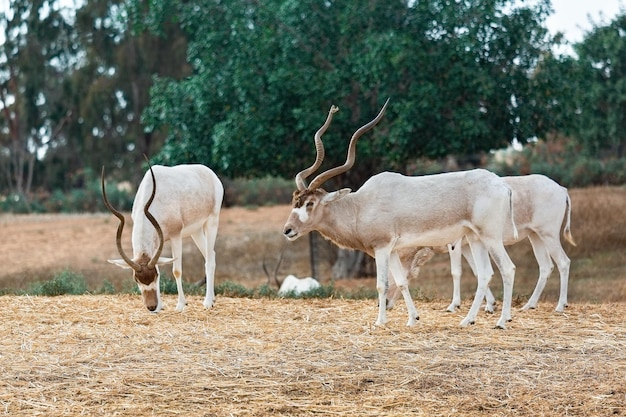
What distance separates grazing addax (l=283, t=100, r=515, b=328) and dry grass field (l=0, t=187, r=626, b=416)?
27.4 inches

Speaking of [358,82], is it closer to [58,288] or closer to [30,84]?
[58,288]

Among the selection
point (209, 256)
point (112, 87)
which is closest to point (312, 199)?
point (209, 256)

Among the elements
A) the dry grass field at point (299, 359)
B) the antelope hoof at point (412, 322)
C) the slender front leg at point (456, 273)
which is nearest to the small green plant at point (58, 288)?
the dry grass field at point (299, 359)

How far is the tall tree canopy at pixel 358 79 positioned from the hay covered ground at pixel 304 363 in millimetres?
7810

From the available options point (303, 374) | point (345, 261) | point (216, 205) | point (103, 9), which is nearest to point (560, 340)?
point (303, 374)

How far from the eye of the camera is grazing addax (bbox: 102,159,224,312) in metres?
10.8

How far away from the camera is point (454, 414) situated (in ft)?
22.2

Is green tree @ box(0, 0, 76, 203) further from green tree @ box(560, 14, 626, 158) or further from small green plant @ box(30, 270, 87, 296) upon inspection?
small green plant @ box(30, 270, 87, 296)

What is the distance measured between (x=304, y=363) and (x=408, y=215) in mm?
2454

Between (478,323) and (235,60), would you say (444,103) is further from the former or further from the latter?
(478,323)

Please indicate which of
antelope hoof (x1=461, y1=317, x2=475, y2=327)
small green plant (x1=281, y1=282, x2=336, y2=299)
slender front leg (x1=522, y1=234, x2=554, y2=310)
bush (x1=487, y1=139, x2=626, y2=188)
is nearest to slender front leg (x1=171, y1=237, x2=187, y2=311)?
small green plant (x1=281, y1=282, x2=336, y2=299)

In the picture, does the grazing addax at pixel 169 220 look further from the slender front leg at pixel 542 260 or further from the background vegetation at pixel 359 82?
the background vegetation at pixel 359 82

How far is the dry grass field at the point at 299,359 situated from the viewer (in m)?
7.03

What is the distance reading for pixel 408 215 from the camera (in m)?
10.1
